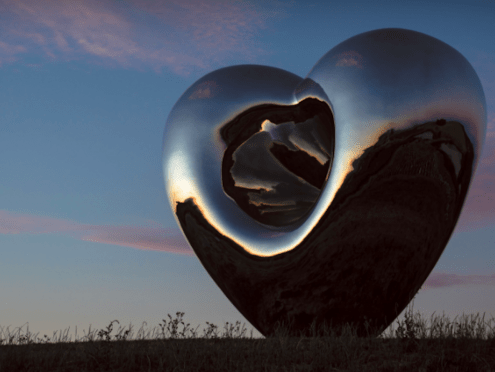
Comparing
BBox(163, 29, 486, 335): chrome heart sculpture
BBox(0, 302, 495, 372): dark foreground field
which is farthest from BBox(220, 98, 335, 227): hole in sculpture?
BBox(0, 302, 495, 372): dark foreground field

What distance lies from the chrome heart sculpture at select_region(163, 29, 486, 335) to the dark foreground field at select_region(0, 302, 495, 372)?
128 cm

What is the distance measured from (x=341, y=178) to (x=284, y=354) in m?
3.02

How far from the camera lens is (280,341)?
24.7ft

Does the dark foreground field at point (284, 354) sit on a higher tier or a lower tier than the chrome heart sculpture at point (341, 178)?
lower

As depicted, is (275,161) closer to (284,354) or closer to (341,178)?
(341,178)

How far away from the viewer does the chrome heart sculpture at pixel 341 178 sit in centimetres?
858

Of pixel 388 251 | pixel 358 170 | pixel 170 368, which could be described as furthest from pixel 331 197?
pixel 170 368

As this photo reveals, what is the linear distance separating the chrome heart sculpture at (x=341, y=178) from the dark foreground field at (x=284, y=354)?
4.18 feet

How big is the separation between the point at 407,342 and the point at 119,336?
391 cm

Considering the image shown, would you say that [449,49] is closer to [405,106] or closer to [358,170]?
[405,106]

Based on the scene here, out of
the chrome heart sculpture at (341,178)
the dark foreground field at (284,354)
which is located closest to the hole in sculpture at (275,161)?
the chrome heart sculpture at (341,178)

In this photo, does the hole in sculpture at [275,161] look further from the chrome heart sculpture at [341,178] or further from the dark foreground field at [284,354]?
the dark foreground field at [284,354]

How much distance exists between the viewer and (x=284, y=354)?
6832mm

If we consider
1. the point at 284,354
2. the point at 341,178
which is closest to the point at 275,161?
the point at 341,178
